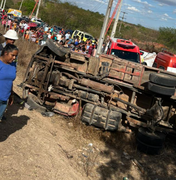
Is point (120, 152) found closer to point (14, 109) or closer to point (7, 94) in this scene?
point (14, 109)

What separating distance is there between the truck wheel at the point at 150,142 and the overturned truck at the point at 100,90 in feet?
0.08

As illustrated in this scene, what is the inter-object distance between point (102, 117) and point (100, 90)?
30.4 inches

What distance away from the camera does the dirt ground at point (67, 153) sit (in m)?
3.98

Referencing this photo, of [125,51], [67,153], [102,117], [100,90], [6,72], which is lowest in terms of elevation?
[67,153]

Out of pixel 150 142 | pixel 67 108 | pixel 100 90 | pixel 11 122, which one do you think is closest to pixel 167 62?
pixel 100 90

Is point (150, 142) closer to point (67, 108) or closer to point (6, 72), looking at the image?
point (67, 108)

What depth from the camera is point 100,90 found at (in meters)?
6.76

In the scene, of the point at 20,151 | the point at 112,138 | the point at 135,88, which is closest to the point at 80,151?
the point at 112,138

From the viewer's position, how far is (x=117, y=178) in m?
5.25

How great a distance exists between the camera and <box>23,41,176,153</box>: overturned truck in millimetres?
6578

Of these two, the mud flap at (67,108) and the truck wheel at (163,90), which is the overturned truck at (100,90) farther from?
the truck wheel at (163,90)

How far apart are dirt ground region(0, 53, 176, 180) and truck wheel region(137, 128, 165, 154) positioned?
0.18m

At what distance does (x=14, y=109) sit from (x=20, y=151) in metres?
2.04

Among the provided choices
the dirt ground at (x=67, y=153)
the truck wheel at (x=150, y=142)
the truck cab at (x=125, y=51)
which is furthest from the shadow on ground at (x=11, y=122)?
the truck cab at (x=125, y=51)
